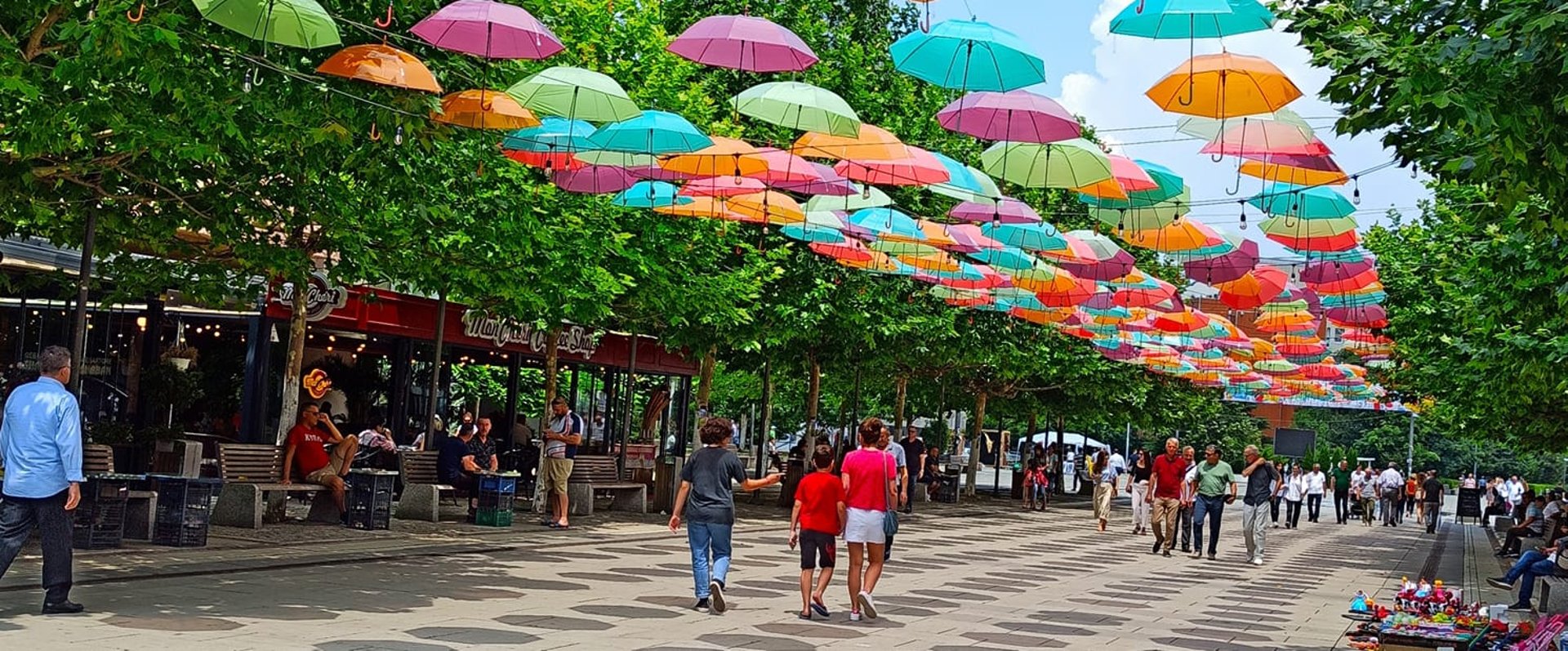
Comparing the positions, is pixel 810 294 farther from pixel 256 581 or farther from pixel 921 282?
pixel 256 581

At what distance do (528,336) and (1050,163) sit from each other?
54.4ft

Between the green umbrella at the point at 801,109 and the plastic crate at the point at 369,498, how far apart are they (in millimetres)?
6135

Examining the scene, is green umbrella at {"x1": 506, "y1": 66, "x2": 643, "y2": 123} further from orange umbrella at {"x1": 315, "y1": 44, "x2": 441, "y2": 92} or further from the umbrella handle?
orange umbrella at {"x1": 315, "y1": 44, "x2": 441, "y2": 92}

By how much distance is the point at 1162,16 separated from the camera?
1184 centimetres

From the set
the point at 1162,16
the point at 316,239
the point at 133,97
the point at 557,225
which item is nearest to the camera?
the point at 133,97

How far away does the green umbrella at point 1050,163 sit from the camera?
614 inches

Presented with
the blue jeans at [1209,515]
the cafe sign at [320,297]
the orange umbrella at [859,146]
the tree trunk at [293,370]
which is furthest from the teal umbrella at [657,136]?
the blue jeans at [1209,515]

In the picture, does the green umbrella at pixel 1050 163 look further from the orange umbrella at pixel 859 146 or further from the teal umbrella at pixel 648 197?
the teal umbrella at pixel 648 197

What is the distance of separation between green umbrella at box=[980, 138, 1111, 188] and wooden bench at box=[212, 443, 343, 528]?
8.58 metres

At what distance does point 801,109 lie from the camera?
48.8 ft

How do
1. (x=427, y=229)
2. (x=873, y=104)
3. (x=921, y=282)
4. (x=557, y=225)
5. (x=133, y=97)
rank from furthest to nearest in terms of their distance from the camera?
→ 1. (x=921, y=282)
2. (x=873, y=104)
3. (x=557, y=225)
4. (x=427, y=229)
5. (x=133, y=97)

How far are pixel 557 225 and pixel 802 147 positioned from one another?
15.1 ft

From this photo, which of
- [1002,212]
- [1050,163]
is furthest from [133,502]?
[1002,212]

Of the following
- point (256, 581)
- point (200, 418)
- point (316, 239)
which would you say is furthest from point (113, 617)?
point (200, 418)
